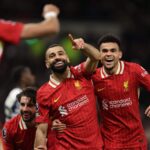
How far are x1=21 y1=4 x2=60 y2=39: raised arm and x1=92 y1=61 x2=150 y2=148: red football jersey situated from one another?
6.99ft

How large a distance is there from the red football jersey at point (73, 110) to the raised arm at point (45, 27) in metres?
1.94

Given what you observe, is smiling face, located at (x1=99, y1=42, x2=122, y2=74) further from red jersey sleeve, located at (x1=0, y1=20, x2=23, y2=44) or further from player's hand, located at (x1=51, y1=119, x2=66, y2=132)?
red jersey sleeve, located at (x1=0, y1=20, x2=23, y2=44)

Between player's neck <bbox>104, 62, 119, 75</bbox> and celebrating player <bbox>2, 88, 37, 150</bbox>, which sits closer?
player's neck <bbox>104, 62, 119, 75</bbox>

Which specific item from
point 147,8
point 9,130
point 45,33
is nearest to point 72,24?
point 147,8

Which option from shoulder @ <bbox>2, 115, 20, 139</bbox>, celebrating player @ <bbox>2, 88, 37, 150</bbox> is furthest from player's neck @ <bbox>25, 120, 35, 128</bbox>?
shoulder @ <bbox>2, 115, 20, 139</bbox>

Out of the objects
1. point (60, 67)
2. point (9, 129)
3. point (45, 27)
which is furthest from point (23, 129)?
point (45, 27)

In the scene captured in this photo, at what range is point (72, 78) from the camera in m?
8.57

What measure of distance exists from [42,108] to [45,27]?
215 centimetres

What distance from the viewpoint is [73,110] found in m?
8.43

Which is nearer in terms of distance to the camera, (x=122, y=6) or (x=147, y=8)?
(x=147, y=8)

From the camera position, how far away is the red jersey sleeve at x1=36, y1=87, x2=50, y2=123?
8461mm

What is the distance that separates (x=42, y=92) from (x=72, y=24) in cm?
1200

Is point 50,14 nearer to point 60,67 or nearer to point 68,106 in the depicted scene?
point 60,67

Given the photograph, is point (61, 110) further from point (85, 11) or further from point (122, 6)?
point (85, 11)
